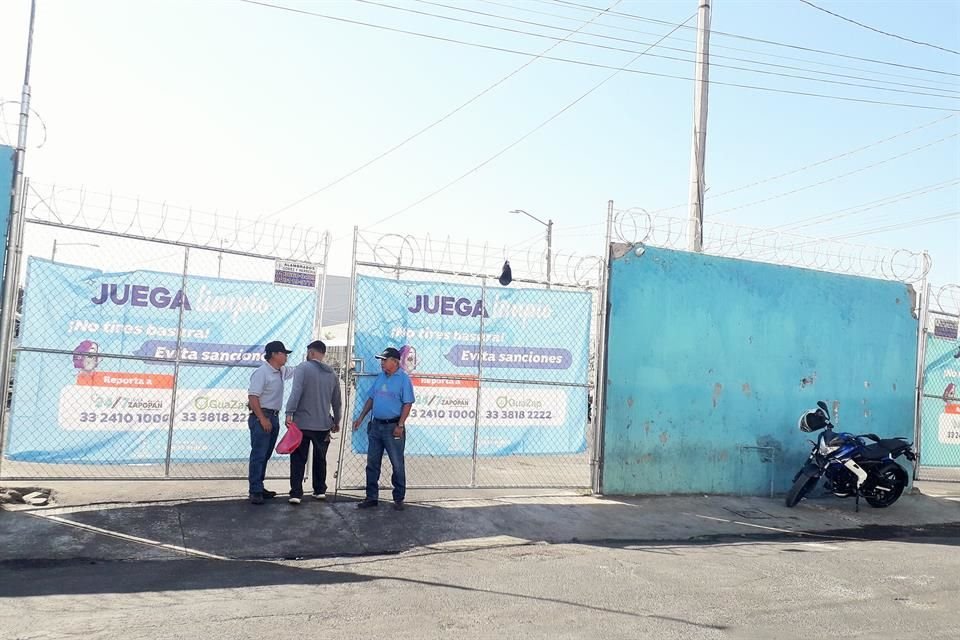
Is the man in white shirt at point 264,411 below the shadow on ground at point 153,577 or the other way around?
the other way around

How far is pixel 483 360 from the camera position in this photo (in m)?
8.84

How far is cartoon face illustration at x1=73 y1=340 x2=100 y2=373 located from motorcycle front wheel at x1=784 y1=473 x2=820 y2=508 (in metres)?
8.10

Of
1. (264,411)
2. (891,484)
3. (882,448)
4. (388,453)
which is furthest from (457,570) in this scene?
(891,484)

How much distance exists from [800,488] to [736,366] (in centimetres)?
170

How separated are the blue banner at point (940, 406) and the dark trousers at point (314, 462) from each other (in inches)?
345

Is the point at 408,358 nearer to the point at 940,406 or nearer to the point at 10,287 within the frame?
the point at 10,287

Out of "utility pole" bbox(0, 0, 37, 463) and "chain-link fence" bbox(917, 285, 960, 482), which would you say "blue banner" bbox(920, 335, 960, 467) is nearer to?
"chain-link fence" bbox(917, 285, 960, 482)

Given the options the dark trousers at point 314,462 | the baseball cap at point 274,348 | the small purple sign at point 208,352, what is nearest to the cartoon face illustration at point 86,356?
the small purple sign at point 208,352

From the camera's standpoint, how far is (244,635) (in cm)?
441

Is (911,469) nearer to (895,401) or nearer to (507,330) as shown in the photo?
(895,401)

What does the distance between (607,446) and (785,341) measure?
10.2ft

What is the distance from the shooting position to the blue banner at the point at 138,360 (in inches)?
283

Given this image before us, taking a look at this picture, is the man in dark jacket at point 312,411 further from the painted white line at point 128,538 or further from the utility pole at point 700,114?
the utility pole at point 700,114

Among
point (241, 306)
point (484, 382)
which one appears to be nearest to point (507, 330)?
point (484, 382)
